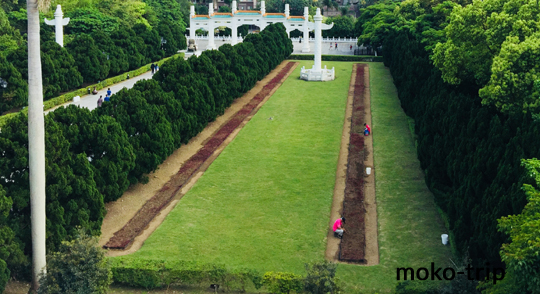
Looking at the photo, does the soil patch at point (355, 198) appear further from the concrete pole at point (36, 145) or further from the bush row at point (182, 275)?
the concrete pole at point (36, 145)

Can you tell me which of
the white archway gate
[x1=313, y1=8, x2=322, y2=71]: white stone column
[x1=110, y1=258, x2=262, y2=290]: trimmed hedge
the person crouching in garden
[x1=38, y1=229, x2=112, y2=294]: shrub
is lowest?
[x1=110, y1=258, x2=262, y2=290]: trimmed hedge

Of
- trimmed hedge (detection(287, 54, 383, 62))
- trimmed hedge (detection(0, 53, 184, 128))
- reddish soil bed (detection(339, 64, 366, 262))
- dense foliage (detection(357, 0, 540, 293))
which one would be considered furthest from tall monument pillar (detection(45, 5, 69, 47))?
dense foliage (detection(357, 0, 540, 293))

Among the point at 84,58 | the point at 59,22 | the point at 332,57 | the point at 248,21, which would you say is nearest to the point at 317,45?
the point at 332,57

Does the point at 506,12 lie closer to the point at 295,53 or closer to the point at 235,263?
the point at 235,263

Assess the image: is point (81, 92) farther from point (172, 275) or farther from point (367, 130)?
point (172, 275)

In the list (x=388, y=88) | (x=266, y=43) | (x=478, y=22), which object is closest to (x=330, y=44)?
(x=266, y=43)

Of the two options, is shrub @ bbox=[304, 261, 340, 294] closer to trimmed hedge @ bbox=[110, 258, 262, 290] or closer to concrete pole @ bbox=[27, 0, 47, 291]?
trimmed hedge @ bbox=[110, 258, 262, 290]

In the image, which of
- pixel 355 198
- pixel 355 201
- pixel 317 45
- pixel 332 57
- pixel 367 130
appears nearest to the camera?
pixel 355 201
